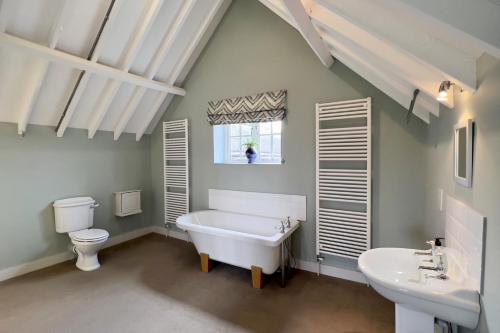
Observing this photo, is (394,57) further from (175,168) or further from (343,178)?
(175,168)

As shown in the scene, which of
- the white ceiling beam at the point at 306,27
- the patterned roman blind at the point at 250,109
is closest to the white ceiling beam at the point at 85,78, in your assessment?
the patterned roman blind at the point at 250,109

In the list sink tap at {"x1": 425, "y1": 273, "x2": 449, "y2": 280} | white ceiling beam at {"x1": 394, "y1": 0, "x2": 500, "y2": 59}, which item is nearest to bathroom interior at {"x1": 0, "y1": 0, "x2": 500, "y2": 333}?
sink tap at {"x1": 425, "y1": 273, "x2": 449, "y2": 280}

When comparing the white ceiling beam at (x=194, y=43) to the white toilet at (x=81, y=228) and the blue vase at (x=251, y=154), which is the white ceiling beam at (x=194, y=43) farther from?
the blue vase at (x=251, y=154)

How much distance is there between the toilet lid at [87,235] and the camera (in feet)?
Result: 10.5

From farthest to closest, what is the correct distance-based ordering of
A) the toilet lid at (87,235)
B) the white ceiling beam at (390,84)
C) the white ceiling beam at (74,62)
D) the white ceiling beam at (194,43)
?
1. the white ceiling beam at (194,43)
2. the toilet lid at (87,235)
3. the white ceiling beam at (74,62)
4. the white ceiling beam at (390,84)

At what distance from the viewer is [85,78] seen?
3049 mm

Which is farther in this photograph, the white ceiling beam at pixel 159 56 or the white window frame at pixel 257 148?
the white window frame at pixel 257 148

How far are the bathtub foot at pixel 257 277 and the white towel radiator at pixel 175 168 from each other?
1.81 meters

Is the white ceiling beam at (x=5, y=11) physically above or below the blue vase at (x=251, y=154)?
above

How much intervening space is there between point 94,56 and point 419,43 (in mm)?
3083

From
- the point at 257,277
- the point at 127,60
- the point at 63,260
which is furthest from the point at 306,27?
the point at 63,260

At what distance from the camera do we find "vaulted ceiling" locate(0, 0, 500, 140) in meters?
1.17

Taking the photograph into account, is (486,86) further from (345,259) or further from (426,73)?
(345,259)

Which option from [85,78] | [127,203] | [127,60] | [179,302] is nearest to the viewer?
[179,302]
